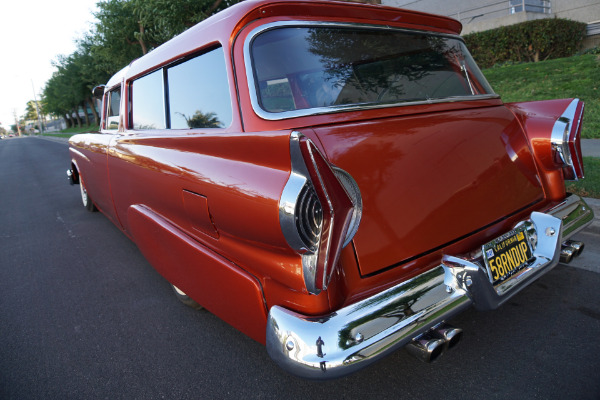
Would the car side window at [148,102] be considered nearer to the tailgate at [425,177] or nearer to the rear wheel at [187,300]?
the rear wheel at [187,300]

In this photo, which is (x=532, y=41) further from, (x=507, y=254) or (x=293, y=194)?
(x=293, y=194)

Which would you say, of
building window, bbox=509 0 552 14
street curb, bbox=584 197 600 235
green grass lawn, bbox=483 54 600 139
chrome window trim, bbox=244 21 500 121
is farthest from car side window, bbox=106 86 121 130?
building window, bbox=509 0 552 14

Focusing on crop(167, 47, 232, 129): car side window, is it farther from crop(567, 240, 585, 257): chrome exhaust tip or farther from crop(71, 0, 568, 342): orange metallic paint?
crop(567, 240, 585, 257): chrome exhaust tip

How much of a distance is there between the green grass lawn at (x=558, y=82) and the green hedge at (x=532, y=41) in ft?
6.17

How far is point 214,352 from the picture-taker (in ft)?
8.41

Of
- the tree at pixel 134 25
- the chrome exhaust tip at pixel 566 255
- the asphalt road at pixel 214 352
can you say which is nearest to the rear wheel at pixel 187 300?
the asphalt road at pixel 214 352

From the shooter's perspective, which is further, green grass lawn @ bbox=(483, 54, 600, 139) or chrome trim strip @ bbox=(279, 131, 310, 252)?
green grass lawn @ bbox=(483, 54, 600, 139)

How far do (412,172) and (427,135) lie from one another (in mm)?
240

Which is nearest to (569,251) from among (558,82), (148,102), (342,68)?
(342,68)

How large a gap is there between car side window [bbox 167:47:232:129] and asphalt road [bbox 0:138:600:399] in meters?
1.36

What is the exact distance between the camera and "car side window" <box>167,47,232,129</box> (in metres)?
2.24

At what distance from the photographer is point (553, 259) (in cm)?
226

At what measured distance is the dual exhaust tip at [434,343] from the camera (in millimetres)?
1746

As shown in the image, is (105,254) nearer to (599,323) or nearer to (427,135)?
(427,135)
